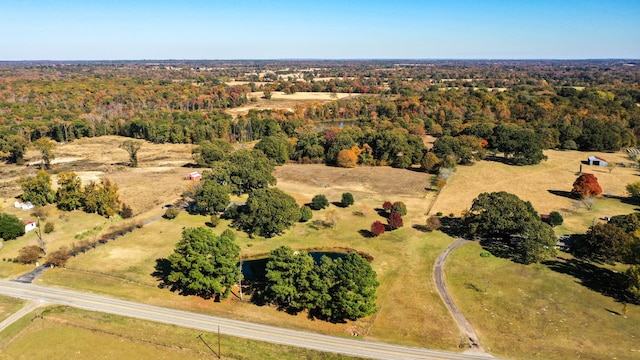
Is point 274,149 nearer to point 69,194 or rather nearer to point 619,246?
point 69,194

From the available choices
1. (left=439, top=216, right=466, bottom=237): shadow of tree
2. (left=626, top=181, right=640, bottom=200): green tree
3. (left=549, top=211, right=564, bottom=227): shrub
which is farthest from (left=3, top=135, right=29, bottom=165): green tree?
(left=626, top=181, right=640, bottom=200): green tree

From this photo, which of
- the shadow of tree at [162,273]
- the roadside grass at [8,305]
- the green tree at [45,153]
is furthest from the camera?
the green tree at [45,153]

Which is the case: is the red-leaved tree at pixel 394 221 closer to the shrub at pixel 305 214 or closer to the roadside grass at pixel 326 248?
the roadside grass at pixel 326 248

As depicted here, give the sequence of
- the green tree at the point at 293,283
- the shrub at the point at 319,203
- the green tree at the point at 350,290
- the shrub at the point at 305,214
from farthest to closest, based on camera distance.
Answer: the shrub at the point at 319,203 < the shrub at the point at 305,214 < the green tree at the point at 293,283 < the green tree at the point at 350,290

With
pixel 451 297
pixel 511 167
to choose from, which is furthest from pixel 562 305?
pixel 511 167

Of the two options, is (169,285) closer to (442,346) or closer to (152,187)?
(442,346)

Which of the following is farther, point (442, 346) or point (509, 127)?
point (509, 127)

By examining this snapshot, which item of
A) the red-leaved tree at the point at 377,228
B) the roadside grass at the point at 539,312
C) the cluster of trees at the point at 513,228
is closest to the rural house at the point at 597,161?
the cluster of trees at the point at 513,228
